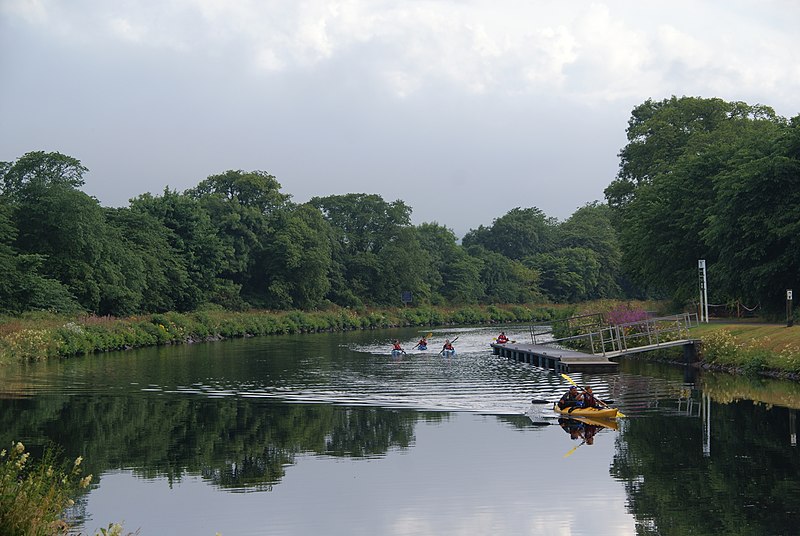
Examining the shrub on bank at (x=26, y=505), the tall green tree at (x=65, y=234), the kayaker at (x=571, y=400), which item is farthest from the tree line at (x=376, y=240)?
the shrub on bank at (x=26, y=505)

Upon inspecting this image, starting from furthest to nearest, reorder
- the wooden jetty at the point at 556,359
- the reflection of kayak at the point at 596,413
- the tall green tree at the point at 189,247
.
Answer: the tall green tree at the point at 189,247 → the wooden jetty at the point at 556,359 → the reflection of kayak at the point at 596,413

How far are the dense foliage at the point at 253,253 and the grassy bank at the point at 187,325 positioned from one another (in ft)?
10.8

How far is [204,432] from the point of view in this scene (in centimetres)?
2614

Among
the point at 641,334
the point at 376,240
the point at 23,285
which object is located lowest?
the point at 641,334

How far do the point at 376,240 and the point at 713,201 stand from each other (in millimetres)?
72209

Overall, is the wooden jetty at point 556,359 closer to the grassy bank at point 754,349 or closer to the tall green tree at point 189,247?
the grassy bank at point 754,349

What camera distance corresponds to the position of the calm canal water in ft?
54.2

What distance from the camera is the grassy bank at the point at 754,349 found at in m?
34.7

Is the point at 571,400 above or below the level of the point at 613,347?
below

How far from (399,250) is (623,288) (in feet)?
170

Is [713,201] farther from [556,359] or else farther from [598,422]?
[598,422]

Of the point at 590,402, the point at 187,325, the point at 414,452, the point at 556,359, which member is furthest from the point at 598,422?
the point at 187,325

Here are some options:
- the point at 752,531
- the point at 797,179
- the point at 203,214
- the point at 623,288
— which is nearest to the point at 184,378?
the point at 797,179

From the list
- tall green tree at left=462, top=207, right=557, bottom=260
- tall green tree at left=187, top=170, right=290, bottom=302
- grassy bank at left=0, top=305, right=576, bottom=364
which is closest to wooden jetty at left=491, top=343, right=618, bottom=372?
grassy bank at left=0, top=305, right=576, bottom=364
